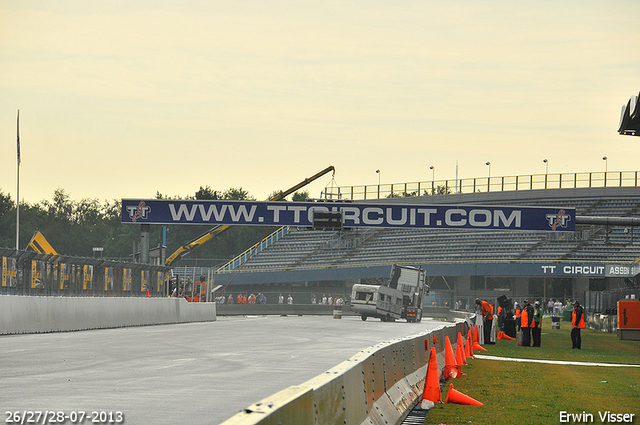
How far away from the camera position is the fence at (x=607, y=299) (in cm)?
3791

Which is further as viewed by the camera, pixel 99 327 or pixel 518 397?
pixel 99 327

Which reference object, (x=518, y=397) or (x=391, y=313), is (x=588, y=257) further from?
(x=518, y=397)

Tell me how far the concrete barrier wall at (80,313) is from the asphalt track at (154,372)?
901 mm

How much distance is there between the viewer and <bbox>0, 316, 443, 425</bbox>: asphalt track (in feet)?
31.0

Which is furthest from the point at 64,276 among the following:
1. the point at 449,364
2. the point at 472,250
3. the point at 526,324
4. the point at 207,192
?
the point at 207,192

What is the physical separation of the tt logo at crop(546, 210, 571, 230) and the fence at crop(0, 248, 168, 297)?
20014 mm

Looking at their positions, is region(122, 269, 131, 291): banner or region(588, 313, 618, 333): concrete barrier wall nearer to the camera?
region(122, 269, 131, 291): banner

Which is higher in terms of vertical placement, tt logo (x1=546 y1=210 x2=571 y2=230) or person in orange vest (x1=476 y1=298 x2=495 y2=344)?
tt logo (x1=546 y1=210 x2=571 y2=230)

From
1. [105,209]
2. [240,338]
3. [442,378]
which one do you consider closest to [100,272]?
[240,338]

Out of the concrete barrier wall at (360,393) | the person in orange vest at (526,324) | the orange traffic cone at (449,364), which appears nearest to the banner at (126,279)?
the person in orange vest at (526,324)

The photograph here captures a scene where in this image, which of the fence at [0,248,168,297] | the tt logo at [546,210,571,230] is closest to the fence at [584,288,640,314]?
the tt logo at [546,210,571,230]

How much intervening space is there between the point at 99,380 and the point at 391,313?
3640 centimetres

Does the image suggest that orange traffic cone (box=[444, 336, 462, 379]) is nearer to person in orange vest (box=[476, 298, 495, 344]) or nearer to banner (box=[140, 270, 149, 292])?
person in orange vest (box=[476, 298, 495, 344])

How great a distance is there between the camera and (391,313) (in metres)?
47.6
